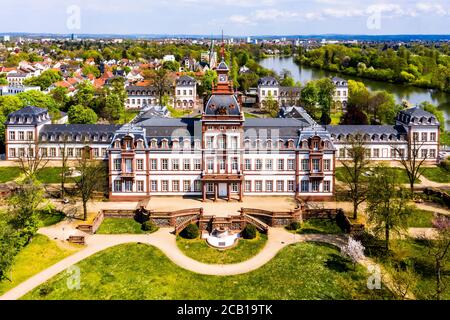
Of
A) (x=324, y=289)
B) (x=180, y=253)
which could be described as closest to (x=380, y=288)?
(x=324, y=289)

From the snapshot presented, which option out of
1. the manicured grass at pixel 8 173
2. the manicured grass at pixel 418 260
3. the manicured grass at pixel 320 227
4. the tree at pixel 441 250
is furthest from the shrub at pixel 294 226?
the manicured grass at pixel 8 173

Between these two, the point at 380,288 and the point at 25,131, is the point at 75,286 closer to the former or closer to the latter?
the point at 380,288

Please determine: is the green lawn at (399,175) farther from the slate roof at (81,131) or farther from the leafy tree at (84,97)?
the leafy tree at (84,97)

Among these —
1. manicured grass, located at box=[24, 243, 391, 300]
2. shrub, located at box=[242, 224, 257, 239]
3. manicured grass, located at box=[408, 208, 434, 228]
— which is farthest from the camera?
manicured grass, located at box=[408, 208, 434, 228]

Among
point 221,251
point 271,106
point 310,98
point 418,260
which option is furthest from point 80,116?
point 418,260

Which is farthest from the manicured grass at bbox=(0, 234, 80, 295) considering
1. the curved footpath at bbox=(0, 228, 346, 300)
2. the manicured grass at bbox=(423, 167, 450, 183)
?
the manicured grass at bbox=(423, 167, 450, 183)

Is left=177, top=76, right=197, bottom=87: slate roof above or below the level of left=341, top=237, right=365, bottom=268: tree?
above

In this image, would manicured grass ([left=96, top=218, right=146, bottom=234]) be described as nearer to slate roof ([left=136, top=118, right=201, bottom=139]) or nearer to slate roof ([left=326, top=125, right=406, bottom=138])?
slate roof ([left=136, top=118, right=201, bottom=139])
